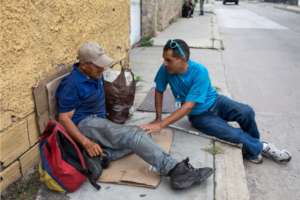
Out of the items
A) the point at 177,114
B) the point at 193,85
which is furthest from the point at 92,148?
the point at 193,85

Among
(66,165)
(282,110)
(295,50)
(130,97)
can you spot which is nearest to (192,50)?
(295,50)

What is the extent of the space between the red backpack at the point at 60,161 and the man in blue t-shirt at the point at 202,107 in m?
0.81

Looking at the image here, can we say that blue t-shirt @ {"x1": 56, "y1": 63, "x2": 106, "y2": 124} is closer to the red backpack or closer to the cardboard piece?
the red backpack

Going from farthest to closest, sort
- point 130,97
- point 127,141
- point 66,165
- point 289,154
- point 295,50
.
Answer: point 295,50 < point 130,97 < point 289,154 < point 127,141 < point 66,165

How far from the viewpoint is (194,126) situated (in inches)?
160

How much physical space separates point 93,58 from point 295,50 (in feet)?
28.9

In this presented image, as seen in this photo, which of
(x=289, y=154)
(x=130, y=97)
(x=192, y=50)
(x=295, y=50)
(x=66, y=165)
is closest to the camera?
(x=66, y=165)

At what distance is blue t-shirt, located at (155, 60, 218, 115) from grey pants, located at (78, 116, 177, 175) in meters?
0.74

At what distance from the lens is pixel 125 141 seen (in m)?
3.14

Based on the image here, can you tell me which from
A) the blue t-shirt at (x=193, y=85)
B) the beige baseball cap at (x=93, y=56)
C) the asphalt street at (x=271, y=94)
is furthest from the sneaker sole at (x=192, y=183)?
the beige baseball cap at (x=93, y=56)

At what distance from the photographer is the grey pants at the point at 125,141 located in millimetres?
3006

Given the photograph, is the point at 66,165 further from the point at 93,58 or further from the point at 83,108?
the point at 93,58

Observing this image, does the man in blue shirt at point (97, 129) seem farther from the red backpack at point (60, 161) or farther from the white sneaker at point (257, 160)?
the white sneaker at point (257, 160)

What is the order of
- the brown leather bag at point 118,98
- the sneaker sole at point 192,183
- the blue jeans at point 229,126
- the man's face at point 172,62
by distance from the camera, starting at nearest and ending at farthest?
the sneaker sole at point 192,183 → the man's face at point 172,62 → the blue jeans at point 229,126 → the brown leather bag at point 118,98
